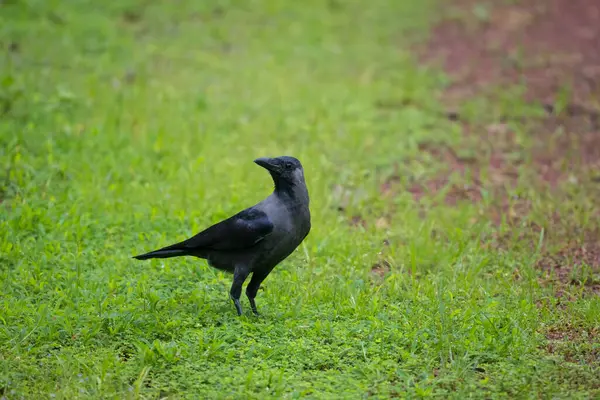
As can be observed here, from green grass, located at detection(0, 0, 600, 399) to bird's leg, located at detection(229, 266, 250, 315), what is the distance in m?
0.10

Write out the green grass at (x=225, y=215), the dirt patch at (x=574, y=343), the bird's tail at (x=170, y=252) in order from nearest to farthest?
the green grass at (x=225, y=215), the dirt patch at (x=574, y=343), the bird's tail at (x=170, y=252)

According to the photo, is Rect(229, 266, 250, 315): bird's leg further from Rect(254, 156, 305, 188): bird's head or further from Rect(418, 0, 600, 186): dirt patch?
Rect(418, 0, 600, 186): dirt patch

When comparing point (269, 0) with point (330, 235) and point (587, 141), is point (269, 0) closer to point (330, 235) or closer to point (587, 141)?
point (587, 141)

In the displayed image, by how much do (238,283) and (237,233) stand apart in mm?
301

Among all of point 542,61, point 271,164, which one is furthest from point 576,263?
point 542,61

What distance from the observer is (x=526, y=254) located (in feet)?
19.7

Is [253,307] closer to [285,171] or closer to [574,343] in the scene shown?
[285,171]

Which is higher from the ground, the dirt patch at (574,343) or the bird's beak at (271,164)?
the bird's beak at (271,164)

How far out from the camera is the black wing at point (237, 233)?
4902mm

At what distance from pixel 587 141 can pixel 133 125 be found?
4533 mm

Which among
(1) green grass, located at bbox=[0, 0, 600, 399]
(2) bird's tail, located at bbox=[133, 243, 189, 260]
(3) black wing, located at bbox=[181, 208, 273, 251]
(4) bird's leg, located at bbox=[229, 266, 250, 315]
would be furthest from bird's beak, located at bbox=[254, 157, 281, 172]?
(1) green grass, located at bbox=[0, 0, 600, 399]

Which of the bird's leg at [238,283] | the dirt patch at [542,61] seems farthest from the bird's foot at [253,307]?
the dirt patch at [542,61]

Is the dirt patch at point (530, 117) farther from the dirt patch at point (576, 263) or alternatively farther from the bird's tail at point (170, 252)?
the bird's tail at point (170, 252)

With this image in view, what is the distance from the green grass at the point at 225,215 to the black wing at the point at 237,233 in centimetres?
39
